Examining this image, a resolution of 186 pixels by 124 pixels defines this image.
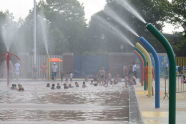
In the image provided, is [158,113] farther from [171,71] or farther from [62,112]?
[171,71]

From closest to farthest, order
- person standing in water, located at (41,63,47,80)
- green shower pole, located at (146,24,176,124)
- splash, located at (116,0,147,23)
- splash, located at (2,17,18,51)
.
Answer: green shower pole, located at (146,24,176,124) < splash, located at (116,0,147,23) < person standing in water, located at (41,63,47,80) < splash, located at (2,17,18,51)

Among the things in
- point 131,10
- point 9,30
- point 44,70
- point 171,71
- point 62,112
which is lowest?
point 62,112

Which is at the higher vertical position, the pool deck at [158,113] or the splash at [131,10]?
the splash at [131,10]

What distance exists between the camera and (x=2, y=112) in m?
15.4

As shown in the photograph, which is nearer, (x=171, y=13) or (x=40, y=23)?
(x=171, y=13)

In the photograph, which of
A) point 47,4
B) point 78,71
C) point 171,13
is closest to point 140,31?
point 171,13

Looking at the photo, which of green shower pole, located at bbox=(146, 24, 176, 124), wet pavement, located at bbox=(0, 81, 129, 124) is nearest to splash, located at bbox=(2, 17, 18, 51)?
wet pavement, located at bbox=(0, 81, 129, 124)

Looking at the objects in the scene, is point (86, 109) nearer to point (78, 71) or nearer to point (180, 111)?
point (180, 111)

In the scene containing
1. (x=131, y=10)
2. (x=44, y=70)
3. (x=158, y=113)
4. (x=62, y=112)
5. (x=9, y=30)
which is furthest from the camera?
(x=9, y=30)

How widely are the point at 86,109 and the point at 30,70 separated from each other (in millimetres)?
31380

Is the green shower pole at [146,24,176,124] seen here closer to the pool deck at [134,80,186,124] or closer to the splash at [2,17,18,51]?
the pool deck at [134,80,186,124]

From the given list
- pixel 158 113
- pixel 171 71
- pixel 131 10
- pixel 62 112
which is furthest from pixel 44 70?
pixel 171 71

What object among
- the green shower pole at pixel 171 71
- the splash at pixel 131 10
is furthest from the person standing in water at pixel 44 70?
the green shower pole at pixel 171 71

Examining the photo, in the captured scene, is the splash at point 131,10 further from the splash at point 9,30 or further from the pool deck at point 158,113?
the splash at point 9,30
